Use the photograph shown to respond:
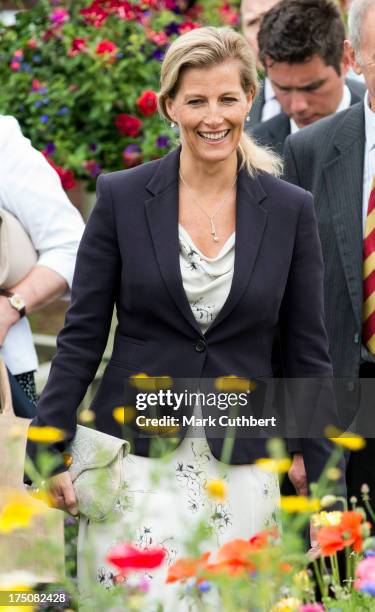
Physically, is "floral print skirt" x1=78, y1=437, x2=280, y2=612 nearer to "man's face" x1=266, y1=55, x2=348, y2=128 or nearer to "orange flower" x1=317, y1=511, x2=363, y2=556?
"orange flower" x1=317, y1=511, x2=363, y2=556

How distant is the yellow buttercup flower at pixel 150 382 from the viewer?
110 inches

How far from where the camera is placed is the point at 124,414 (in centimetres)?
283

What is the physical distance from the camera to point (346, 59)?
4.19 metres

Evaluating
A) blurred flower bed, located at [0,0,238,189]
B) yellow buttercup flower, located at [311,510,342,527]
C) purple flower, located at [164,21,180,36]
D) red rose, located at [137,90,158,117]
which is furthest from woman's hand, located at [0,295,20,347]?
purple flower, located at [164,21,180,36]

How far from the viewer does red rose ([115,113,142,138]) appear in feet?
18.5

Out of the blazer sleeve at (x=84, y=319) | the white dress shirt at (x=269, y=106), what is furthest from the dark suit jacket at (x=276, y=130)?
the blazer sleeve at (x=84, y=319)

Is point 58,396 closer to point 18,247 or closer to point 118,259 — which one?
point 118,259

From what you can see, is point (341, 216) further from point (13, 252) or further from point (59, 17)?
point (59, 17)

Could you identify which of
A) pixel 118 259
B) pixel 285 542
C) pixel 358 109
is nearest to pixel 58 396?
pixel 118 259

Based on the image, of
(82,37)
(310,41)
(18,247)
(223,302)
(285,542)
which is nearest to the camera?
(285,542)

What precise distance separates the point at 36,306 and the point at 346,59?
1558 mm

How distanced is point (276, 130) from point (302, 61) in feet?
0.89

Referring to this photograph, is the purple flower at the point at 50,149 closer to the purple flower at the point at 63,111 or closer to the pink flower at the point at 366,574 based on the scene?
the purple flower at the point at 63,111

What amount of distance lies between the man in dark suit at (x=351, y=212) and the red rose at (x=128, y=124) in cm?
213
